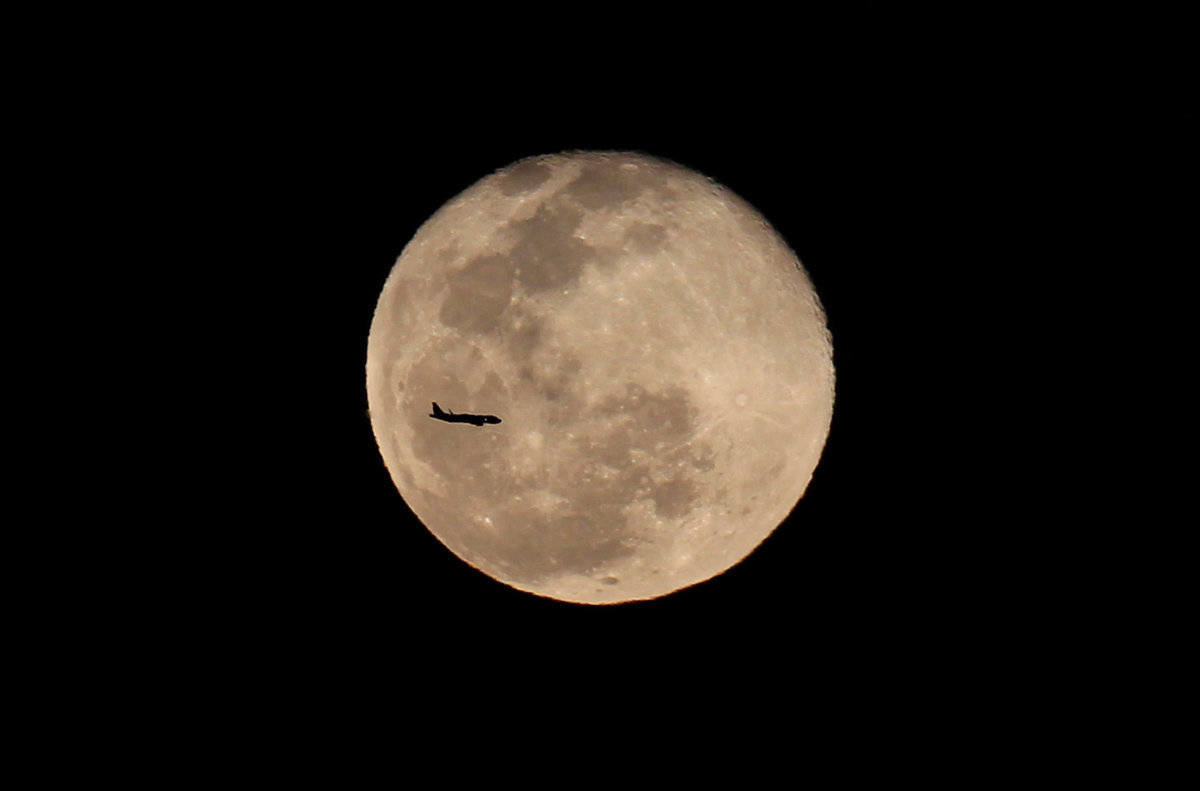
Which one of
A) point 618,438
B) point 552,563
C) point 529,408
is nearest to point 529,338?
point 529,408

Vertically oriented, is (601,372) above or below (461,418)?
above

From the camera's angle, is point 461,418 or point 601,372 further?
point 461,418

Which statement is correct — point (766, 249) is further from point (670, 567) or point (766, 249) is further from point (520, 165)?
point (670, 567)
